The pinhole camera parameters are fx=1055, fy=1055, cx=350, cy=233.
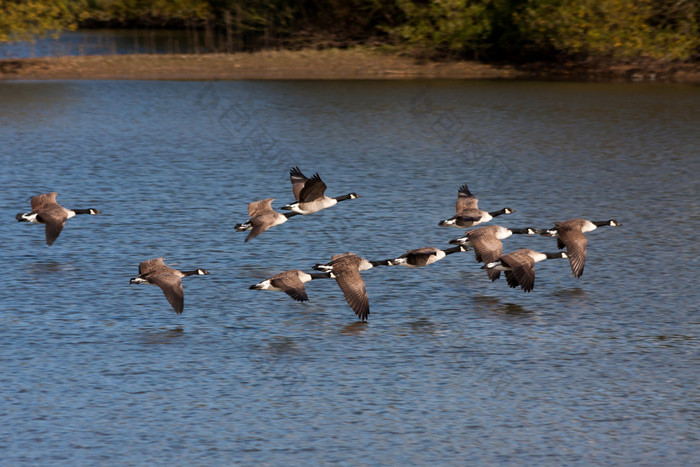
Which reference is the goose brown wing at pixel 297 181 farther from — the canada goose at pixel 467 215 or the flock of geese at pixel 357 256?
the canada goose at pixel 467 215

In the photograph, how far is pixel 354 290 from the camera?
11.8 meters

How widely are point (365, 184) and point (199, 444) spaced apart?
12.0m

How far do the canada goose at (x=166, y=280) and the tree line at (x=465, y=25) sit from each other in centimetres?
2616

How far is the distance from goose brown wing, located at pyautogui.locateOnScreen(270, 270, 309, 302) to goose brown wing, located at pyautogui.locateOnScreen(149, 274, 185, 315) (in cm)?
105

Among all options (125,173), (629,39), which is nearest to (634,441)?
(125,173)

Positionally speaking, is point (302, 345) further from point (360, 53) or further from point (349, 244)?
point (360, 53)

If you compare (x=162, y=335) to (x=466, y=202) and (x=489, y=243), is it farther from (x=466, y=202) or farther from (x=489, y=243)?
(x=466, y=202)

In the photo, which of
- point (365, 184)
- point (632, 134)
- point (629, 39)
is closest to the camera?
point (365, 184)


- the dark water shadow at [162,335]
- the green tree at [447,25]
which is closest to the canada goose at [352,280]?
the dark water shadow at [162,335]

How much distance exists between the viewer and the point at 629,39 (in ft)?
124

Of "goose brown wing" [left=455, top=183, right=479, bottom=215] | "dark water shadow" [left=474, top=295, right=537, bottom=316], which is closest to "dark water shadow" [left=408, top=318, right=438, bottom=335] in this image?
"dark water shadow" [left=474, top=295, right=537, bottom=316]

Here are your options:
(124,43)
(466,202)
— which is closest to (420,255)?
(466,202)

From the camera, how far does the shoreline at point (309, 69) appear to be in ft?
126

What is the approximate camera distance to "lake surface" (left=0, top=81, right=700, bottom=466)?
29.7 ft
